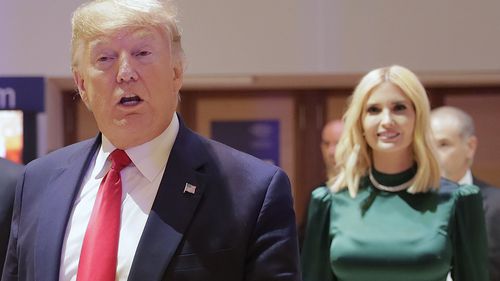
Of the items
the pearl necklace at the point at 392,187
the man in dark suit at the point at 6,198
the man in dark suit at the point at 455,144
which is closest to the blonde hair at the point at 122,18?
the man in dark suit at the point at 6,198

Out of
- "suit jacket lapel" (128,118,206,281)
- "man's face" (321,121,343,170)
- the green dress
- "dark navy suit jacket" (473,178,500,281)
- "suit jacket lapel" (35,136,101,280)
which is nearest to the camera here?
"suit jacket lapel" (128,118,206,281)

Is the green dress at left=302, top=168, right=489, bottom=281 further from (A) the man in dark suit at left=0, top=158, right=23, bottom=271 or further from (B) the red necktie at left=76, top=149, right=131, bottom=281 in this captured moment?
Answer: (B) the red necktie at left=76, top=149, right=131, bottom=281

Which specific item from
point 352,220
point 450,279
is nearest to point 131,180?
point 352,220

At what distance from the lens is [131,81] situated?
5.28ft

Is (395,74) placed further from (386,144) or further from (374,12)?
(374,12)

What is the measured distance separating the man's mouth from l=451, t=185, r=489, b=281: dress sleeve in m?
1.63

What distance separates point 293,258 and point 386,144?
1374mm

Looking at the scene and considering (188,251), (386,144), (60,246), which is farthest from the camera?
(386,144)

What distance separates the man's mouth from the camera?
5.32ft

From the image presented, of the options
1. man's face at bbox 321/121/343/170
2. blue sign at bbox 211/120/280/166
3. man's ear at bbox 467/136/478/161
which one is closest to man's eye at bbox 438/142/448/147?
man's ear at bbox 467/136/478/161

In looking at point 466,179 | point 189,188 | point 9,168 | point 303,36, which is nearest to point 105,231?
point 189,188

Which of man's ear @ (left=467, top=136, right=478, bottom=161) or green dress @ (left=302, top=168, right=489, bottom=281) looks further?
man's ear @ (left=467, top=136, right=478, bottom=161)

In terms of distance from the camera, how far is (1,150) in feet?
15.4

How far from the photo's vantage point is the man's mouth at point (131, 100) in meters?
1.62
